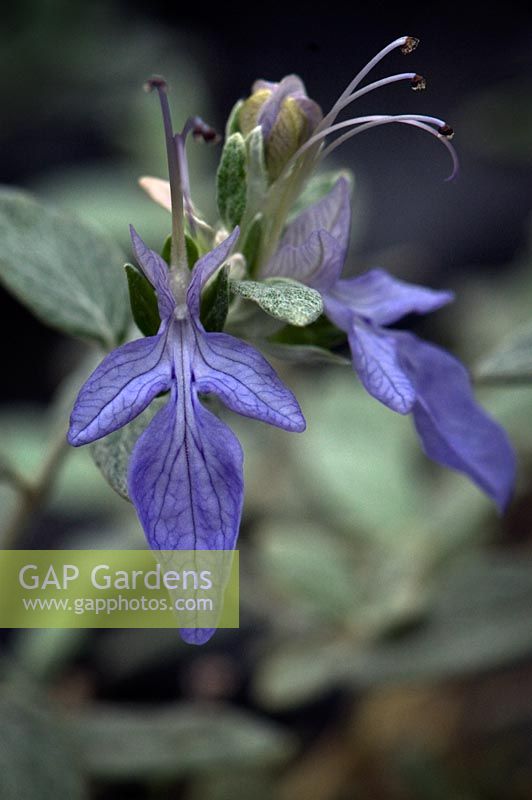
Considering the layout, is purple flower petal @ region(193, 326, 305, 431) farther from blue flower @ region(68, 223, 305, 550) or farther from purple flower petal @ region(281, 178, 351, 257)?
purple flower petal @ region(281, 178, 351, 257)

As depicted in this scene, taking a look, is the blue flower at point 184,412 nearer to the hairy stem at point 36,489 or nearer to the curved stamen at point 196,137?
the curved stamen at point 196,137

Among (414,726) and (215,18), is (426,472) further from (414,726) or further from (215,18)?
(215,18)

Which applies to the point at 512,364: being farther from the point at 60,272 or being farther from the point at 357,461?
the point at 357,461

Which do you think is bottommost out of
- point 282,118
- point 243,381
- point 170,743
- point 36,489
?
point 170,743

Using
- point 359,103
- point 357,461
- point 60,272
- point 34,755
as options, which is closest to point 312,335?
point 60,272

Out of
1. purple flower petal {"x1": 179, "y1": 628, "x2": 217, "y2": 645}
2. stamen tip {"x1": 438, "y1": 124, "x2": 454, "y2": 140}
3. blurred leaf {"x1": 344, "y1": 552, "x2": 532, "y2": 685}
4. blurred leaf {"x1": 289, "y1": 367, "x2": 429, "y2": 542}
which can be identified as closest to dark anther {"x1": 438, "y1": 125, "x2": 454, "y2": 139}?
stamen tip {"x1": 438, "y1": 124, "x2": 454, "y2": 140}

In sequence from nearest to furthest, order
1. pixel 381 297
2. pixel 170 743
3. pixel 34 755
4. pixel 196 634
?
pixel 196 634, pixel 381 297, pixel 34 755, pixel 170 743
